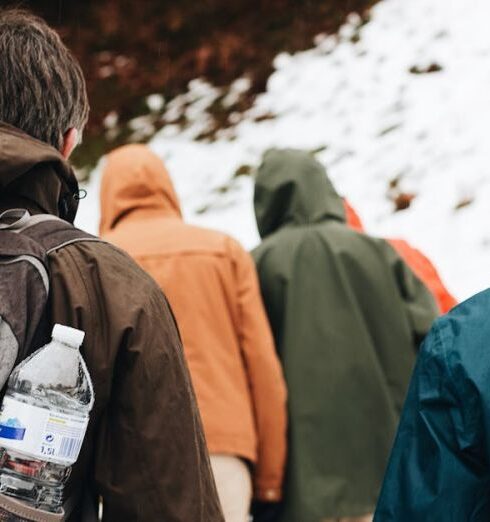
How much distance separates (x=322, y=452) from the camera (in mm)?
4234

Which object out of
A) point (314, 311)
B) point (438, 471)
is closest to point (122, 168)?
point (314, 311)

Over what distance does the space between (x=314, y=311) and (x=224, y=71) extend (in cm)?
873

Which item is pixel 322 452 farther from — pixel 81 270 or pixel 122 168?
pixel 81 270

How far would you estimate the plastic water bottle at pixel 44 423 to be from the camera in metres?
1.87

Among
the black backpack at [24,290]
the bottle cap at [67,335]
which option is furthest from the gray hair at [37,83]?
the bottle cap at [67,335]

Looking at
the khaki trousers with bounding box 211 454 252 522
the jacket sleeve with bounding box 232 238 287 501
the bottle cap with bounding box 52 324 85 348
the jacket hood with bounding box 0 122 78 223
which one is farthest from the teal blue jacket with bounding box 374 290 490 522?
the jacket sleeve with bounding box 232 238 287 501

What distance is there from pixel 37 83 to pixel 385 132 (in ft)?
25.4

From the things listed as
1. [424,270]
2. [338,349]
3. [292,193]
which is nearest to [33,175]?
[338,349]

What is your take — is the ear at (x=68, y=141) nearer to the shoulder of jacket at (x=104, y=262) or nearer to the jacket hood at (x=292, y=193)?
the shoulder of jacket at (x=104, y=262)

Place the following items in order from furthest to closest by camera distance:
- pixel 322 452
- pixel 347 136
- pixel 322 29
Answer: pixel 322 29
pixel 347 136
pixel 322 452

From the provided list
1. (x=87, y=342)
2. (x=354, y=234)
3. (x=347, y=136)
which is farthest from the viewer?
(x=347, y=136)

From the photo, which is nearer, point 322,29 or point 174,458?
point 174,458

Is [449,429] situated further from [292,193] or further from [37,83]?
[292,193]

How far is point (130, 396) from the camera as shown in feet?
6.79
